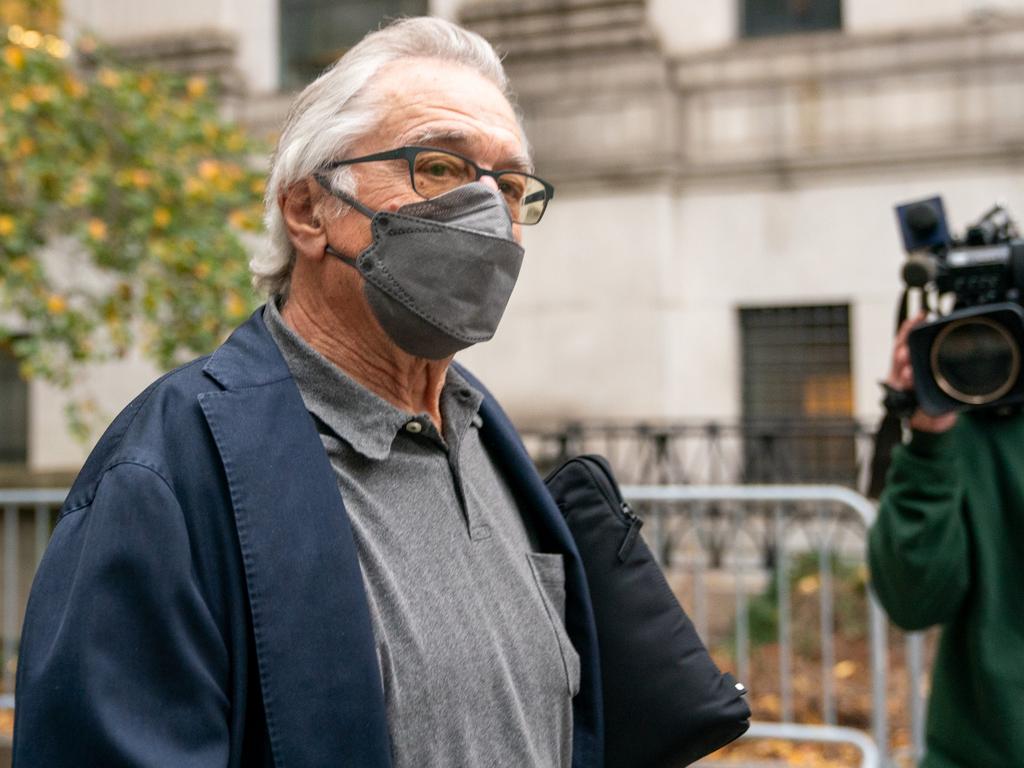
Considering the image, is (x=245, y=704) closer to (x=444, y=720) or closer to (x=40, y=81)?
(x=444, y=720)

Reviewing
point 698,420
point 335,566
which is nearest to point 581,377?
point 698,420

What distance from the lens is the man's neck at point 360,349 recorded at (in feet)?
5.90

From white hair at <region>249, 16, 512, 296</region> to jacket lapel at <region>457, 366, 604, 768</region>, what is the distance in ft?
1.49

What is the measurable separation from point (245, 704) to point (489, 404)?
0.83 meters

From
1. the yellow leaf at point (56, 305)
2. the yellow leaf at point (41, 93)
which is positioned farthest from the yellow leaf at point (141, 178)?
the yellow leaf at point (56, 305)

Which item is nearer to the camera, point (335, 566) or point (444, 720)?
point (335, 566)

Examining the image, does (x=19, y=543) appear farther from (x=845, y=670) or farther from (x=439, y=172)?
(x=439, y=172)

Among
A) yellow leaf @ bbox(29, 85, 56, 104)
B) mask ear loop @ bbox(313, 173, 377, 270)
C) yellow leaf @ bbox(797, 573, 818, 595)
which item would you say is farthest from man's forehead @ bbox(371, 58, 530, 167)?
yellow leaf @ bbox(797, 573, 818, 595)

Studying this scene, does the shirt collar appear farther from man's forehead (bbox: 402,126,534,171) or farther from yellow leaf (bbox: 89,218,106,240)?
yellow leaf (bbox: 89,218,106,240)

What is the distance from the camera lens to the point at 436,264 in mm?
1743

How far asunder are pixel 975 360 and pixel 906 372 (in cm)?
20

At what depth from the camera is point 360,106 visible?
176cm

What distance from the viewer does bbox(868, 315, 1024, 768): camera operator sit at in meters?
2.41

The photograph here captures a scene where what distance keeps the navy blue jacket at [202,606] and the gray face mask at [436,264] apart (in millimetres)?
257
